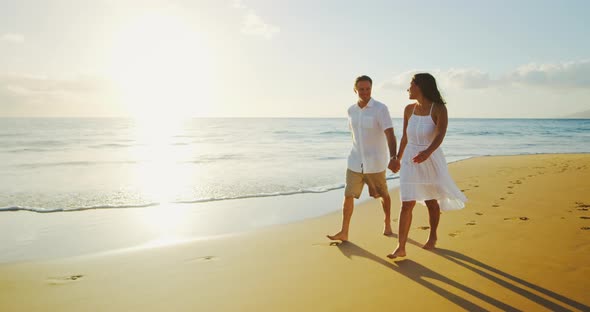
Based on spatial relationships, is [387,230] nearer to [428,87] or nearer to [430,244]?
[430,244]

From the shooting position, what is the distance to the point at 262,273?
381cm

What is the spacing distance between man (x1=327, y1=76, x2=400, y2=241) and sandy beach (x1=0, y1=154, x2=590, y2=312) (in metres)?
0.67

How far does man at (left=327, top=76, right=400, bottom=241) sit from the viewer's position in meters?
4.64

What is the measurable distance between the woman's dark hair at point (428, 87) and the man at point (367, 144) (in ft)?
2.35

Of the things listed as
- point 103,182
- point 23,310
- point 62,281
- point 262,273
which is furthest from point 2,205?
point 262,273

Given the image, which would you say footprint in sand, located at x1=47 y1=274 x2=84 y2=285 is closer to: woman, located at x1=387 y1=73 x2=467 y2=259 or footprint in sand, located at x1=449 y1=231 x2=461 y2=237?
woman, located at x1=387 y1=73 x2=467 y2=259

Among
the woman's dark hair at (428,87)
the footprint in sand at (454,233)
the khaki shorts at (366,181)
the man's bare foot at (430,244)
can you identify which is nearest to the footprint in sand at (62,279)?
the khaki shorts at (366,181)

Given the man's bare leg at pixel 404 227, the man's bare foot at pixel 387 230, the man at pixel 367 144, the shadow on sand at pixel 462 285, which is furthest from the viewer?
the man's bare foot at pixel 387 230

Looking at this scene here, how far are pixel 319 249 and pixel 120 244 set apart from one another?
2.72 metres

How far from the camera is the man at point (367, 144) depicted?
183 inches

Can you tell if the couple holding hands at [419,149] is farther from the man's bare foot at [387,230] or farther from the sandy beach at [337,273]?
the man's bare foot at [387,230]

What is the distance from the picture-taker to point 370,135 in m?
4.72

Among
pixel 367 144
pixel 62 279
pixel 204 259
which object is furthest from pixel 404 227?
pixel 62 279

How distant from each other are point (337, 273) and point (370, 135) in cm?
177
